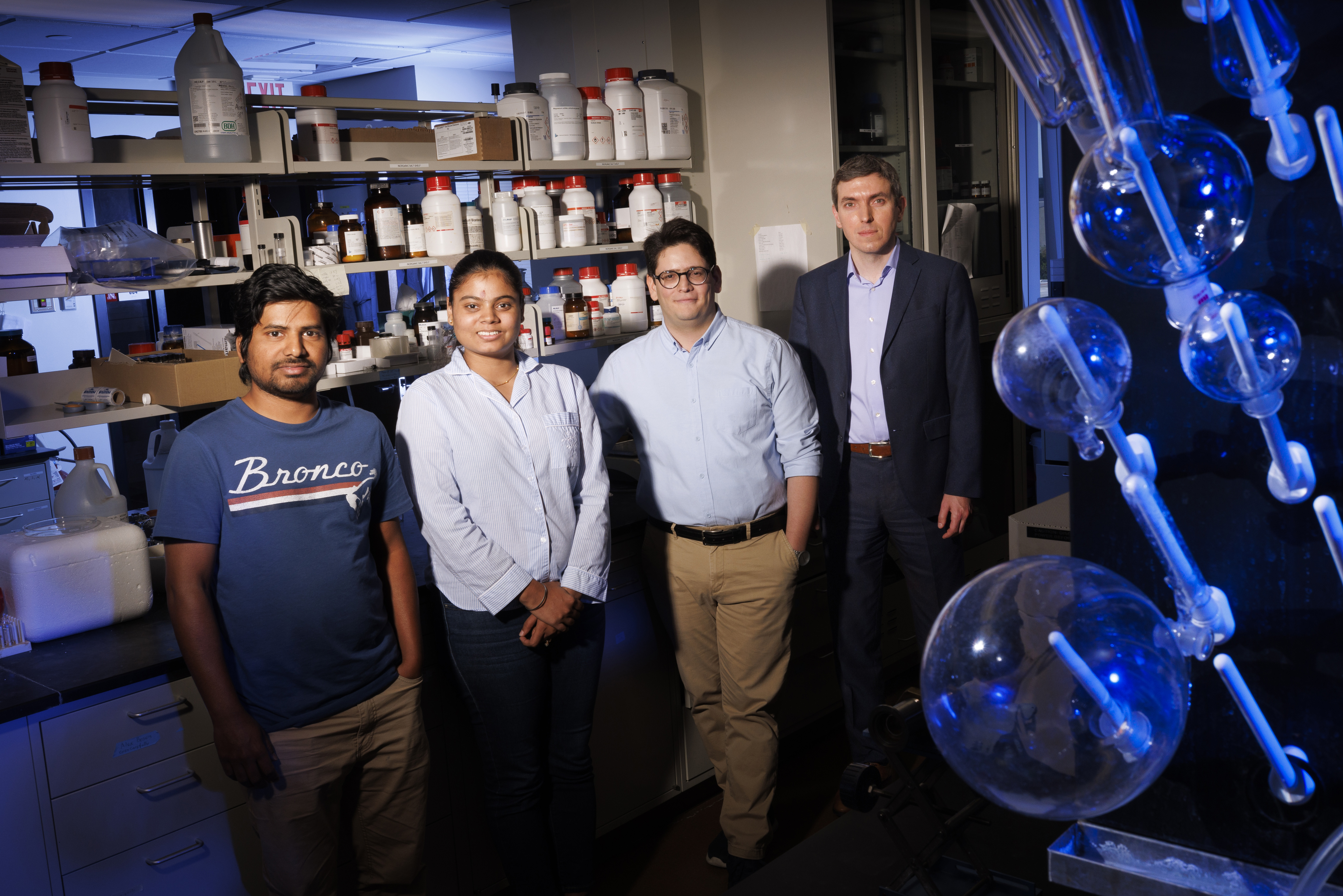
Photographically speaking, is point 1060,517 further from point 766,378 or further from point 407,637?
point 407,637

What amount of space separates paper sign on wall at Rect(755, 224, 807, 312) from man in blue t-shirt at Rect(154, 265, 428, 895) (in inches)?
63.9

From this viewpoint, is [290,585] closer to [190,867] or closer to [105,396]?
[190,867]

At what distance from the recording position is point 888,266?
102 inches

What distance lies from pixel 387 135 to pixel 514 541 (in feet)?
4.01

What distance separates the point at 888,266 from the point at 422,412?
1.27m

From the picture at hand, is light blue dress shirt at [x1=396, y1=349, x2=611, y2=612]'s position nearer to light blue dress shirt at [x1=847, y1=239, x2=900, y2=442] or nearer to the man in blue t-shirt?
the man in blue t-shirt

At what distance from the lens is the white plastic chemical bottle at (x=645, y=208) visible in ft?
10.00

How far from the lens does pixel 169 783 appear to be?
6.09 feet

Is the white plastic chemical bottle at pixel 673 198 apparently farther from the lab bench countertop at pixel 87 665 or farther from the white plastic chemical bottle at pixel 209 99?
the lab bench countertop at pixel 87 665

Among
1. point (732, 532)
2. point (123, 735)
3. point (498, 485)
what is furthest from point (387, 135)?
point (123, 735)

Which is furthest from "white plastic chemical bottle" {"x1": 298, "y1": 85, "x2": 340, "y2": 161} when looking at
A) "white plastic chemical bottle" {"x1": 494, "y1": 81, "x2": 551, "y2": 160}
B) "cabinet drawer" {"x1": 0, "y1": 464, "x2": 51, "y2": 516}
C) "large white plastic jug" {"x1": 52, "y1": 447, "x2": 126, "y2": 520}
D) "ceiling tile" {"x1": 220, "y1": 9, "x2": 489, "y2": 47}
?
→ "cabinet drawer" {"x1": 0, "y1": 464, "x2": 51, "y2": 516}

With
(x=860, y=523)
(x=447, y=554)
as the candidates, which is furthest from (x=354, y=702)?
(x=860, y=523)

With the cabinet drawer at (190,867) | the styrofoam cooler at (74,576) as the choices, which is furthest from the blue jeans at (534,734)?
the styrofoam cooler at (74,576)

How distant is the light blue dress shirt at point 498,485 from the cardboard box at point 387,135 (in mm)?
795
